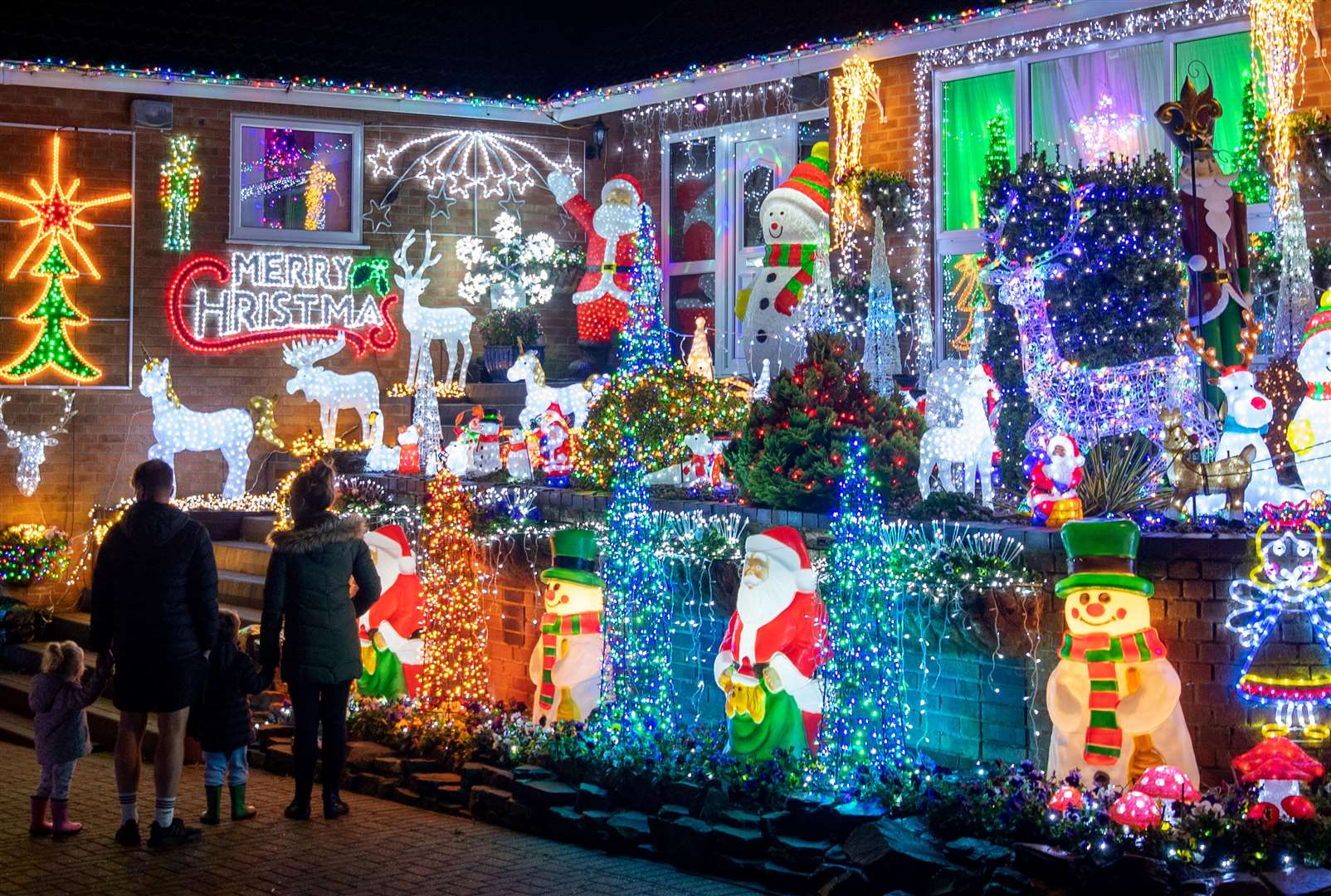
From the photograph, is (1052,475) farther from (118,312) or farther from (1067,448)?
(118,312)

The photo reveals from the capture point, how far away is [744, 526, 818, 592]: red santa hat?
7.68 m

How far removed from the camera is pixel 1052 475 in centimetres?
813

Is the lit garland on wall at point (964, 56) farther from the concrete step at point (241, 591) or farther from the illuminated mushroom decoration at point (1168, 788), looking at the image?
the illuminated mushroom decoration at point (1168, 788)

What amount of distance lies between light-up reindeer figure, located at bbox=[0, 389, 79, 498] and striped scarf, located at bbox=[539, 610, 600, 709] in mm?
8028

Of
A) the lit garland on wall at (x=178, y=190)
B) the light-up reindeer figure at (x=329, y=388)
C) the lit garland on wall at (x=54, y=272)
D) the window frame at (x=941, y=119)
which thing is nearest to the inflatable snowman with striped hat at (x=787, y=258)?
the window frame at (x=941, y=119)

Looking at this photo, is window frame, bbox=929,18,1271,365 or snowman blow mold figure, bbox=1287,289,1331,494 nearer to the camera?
snowman blow mold figure, bbox=1287,289,1331,494

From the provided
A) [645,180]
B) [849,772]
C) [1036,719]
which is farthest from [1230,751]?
[645,180]

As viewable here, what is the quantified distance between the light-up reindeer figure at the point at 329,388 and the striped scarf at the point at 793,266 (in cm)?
421

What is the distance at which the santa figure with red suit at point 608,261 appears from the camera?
16.0m

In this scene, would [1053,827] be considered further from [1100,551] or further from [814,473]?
[814,473]

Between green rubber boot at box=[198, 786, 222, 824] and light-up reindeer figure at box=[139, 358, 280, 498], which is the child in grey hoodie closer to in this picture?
green rubber boot at box=[198, 786, 222, 824]

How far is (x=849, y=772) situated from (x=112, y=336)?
10586mm

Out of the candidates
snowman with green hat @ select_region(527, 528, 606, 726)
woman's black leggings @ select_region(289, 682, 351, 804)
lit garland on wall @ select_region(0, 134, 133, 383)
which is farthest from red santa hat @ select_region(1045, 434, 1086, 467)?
lit garland on wall @ select_region(0, 134, 133, 383)

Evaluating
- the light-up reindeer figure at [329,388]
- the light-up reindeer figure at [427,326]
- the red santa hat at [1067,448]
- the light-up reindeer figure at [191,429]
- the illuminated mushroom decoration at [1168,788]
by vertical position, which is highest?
the light-up reindeer figure at [427,326]
